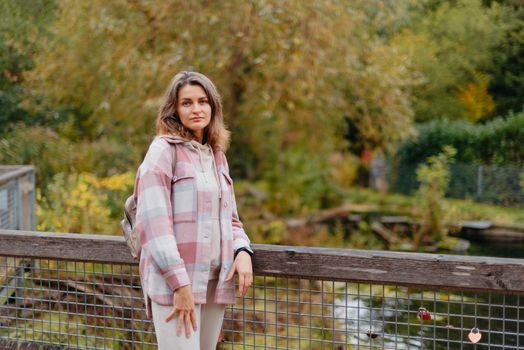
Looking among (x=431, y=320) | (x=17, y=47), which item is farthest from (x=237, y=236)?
(x=17, y=47)

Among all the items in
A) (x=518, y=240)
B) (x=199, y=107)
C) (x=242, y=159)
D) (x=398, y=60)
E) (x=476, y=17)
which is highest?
(x=476, y=17)

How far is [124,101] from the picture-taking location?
A: 10.7 m

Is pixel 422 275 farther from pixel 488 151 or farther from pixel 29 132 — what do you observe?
pixel 488 151

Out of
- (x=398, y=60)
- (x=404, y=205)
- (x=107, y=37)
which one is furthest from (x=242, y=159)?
(x=107, y=37)

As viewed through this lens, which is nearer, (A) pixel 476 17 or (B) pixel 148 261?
(B) pixel 148 261

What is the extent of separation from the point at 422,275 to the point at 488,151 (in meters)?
16.1

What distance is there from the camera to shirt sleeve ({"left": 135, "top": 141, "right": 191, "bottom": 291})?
2223 millimetres

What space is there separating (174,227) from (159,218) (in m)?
0.11

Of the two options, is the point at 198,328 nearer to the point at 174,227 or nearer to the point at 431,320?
the point at 174,227

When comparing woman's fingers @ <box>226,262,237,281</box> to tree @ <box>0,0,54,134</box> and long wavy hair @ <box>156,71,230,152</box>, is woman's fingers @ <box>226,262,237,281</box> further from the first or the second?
tree @ <box>0,0,54,134</box>

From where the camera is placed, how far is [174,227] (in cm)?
233

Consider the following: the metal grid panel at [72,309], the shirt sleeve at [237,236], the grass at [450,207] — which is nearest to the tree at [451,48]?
the grass at [450,207]

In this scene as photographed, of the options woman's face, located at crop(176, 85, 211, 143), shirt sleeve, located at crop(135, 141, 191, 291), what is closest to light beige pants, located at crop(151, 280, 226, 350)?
shirt sleeve, located at crop(135, 141, 191, 291)

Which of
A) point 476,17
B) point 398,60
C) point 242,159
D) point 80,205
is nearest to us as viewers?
point 80,205
